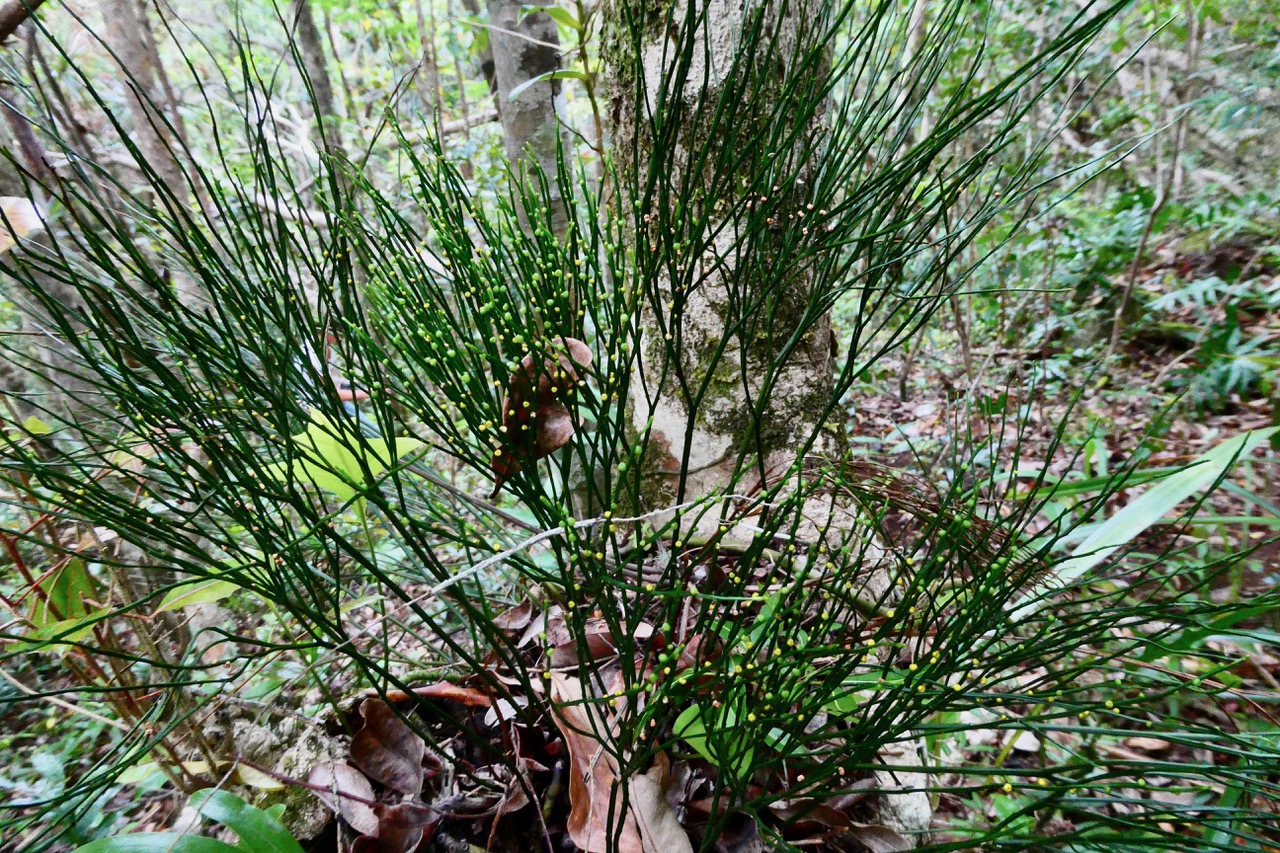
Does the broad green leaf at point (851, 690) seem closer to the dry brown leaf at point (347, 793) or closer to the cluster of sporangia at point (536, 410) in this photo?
the cluster of sporangia at point (536, 410)

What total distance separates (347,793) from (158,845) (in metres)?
0.20

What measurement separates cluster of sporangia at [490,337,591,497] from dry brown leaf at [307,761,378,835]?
0.43m

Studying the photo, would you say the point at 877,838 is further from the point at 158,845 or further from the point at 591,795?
the point at 158,845

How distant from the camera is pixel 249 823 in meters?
0.68

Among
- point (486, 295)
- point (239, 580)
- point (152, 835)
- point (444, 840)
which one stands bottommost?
point (444, 840)

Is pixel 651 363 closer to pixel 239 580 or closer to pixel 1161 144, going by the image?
pixel 239 580

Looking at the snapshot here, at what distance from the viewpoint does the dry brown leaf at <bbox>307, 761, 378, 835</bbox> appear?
0.76 metres

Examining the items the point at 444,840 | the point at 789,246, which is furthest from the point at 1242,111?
the point at 444,840

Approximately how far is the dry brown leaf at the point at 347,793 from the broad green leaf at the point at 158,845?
0.48ft

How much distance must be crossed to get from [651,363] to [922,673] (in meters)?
0.78

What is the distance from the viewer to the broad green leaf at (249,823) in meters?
0.67

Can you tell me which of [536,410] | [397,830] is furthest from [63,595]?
[536,410]

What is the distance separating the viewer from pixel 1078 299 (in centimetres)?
343

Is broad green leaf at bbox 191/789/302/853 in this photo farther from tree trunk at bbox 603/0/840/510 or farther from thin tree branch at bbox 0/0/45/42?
thin tree branch at bbox 0/0/45/42
